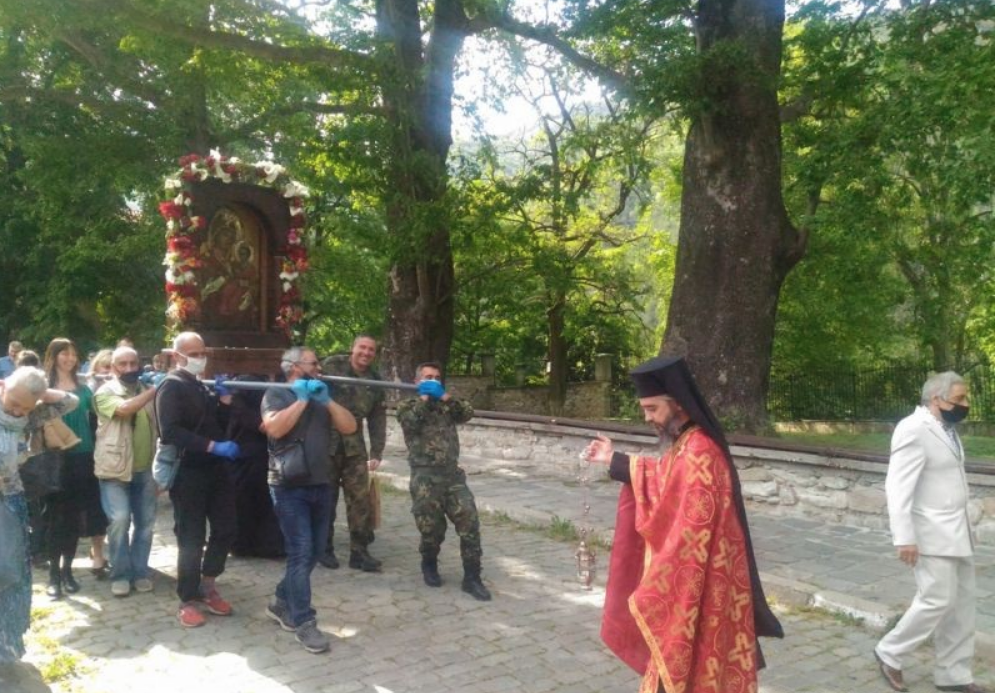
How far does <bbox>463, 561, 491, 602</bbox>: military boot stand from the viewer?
7.19 m

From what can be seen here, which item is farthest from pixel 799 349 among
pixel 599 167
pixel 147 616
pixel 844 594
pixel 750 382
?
pixel 147 616

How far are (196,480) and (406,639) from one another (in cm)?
187

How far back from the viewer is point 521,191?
1688 centimetres

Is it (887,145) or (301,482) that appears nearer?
(301,482)

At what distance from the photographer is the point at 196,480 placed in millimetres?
6473

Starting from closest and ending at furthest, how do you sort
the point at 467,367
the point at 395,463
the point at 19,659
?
the point at 19,659 → the point at 395,463 → the point at 467,367

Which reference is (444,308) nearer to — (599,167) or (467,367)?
(599,167)

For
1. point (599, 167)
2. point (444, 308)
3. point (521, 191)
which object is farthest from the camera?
point (599, 167)

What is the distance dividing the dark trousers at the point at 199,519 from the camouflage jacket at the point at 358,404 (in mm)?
1440

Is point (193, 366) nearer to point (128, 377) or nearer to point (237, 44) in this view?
point (128, 377)

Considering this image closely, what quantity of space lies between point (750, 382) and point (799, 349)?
40.0 ft

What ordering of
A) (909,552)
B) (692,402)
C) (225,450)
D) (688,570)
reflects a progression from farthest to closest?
(225,450), (909,552), (692,402), (688,570)

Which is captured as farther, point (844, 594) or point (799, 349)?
point (799, 349)

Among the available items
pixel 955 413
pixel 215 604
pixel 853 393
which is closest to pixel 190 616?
pixel 215 604
